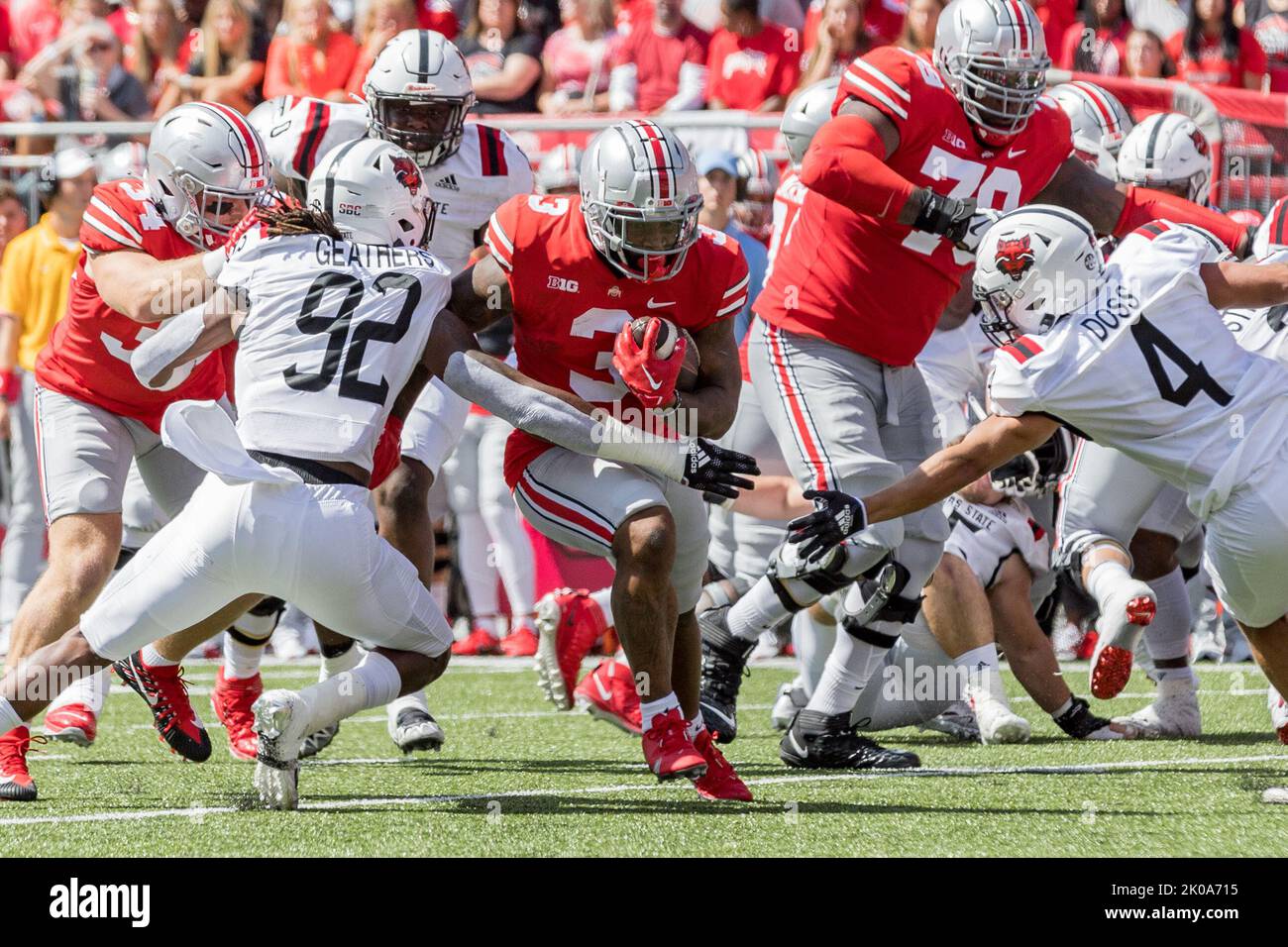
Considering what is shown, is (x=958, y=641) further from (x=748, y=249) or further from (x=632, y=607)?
(x=748, y=249)

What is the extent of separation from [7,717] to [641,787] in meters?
1.66

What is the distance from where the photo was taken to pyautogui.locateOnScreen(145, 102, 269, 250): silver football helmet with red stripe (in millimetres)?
5113

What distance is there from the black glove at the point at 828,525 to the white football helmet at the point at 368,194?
4.08 feet

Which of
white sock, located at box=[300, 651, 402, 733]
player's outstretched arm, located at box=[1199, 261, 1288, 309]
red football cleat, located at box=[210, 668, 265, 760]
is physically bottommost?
red football cleat, located at box=[210, 668, 265, 760]

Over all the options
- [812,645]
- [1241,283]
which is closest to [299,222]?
[1241,283]

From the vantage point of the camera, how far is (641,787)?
16.8 ft

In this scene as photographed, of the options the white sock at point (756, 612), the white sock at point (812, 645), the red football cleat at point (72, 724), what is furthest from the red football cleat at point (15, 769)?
the white sock at point (812, 645)

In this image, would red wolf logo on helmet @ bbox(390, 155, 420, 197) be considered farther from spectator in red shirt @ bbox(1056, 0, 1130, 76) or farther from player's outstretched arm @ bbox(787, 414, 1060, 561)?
spectator in red shirt @ bbox(1056, 0, 1130, 76)

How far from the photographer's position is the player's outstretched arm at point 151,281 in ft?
15.8

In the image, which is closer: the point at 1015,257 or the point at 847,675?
the point at 1015,257

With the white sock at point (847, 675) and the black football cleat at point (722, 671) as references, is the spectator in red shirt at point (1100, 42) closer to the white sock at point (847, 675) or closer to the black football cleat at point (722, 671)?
the black football cleat at point (722, 671)

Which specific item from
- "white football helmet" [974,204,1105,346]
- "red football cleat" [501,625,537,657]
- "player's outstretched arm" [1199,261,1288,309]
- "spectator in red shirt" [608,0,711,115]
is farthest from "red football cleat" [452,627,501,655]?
"player's outstretched arm" [1199,261,1288,309]

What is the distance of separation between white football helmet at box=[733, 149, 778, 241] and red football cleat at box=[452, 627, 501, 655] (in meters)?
2.38

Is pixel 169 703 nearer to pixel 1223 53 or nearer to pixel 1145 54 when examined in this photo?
pixel 1145 54
